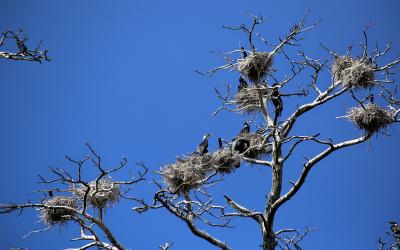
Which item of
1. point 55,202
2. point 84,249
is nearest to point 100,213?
point 84,249

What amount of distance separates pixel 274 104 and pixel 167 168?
2356 mm

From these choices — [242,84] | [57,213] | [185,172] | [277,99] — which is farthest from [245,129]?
[57,213]

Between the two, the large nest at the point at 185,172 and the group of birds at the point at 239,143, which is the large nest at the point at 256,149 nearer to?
the group of birds at the point at 239,143

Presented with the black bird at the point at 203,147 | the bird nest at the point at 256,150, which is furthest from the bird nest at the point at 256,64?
the black bird at the point at 203,147

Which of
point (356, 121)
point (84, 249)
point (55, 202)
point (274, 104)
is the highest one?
point (274, 104)

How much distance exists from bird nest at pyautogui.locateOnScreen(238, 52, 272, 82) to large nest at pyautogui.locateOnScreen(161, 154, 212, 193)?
1716 millimetres

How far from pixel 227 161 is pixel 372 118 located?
2.43 meters

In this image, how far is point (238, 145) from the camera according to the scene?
1078cm

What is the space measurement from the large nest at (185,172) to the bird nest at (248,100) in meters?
1.38

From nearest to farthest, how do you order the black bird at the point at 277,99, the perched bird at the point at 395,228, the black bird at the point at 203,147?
the perched bird at the point at 395,228 → the black bird at the point at 277,99 → the black bird at the point at 203,147

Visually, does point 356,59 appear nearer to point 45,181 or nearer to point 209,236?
point 209,236

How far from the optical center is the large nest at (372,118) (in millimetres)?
9344

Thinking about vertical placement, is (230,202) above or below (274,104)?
below

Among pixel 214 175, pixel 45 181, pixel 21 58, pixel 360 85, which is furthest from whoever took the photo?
pixel 360 85
